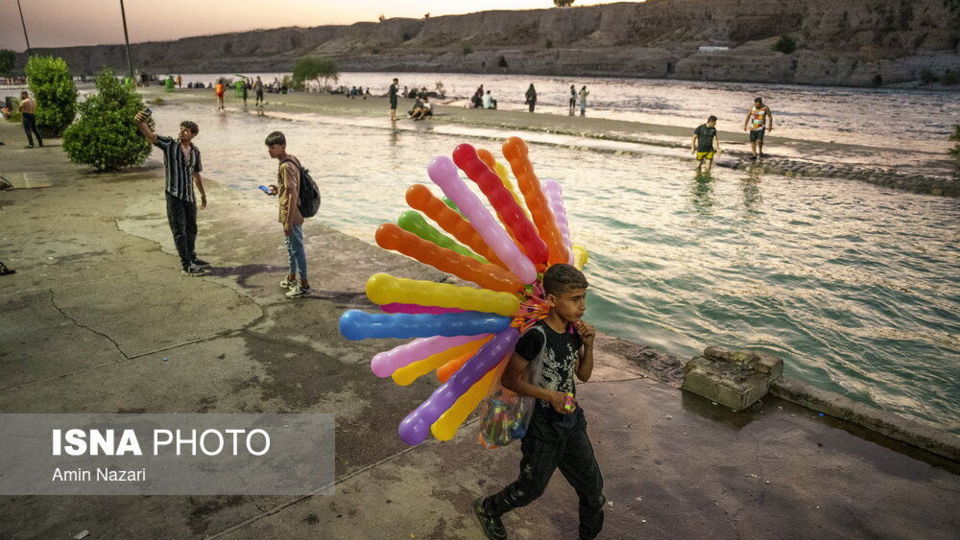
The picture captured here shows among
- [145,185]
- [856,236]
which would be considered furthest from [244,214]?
[856,236]

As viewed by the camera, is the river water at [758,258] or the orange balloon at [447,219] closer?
the orange balloon at [447,219]

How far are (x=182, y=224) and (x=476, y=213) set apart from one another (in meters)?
5.48

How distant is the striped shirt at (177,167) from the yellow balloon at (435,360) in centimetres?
514

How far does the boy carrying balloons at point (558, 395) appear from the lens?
8.43 feet

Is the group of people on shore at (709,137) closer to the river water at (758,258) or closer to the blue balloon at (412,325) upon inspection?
the river water at (758,258)

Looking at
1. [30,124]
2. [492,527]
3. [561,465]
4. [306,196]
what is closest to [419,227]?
[561,465]

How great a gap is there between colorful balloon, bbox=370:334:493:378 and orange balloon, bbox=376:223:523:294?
0.88ft

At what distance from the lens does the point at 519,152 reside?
2.96 m

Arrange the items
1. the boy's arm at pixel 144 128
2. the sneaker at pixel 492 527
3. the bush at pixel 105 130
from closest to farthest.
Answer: the sneaker at pixel 492 527 → the boy's arm at pixel 144 128 → the bush at pixel 105 130

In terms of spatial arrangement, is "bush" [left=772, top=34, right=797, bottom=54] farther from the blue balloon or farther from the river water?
the blue balloon

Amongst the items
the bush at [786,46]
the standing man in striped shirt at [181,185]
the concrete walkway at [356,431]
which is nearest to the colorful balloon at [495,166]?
the concrete walkway at [356,431]

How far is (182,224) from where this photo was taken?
669 cm

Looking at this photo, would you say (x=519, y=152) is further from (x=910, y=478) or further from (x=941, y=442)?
(x=941, y=442)

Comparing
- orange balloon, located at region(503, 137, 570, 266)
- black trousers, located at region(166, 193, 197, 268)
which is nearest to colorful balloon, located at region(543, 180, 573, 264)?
orange balloon, located at region(503, 137, 570, 266)
